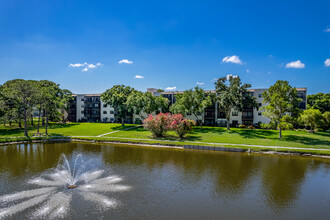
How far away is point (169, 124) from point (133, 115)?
3323cm

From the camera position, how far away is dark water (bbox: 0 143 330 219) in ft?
44.0

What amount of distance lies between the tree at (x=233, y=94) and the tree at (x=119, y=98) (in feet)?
85.9

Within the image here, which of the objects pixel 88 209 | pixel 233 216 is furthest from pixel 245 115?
pixel 88 209

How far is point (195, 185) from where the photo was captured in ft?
59.6

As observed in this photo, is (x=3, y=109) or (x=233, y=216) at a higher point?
(x=3, y=109)

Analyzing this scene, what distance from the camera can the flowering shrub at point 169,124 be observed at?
43.3 metres

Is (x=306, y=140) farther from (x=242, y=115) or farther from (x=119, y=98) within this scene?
(x=119, y=98)

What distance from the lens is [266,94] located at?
44938 millimetres

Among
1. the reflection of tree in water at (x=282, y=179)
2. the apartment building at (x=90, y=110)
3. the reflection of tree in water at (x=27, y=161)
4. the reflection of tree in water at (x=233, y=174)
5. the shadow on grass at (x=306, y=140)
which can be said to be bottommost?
the reflection of tree in water at (x=282, y=179)

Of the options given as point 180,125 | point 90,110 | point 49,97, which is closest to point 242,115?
point 180,125

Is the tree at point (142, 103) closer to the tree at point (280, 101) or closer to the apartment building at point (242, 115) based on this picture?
the apartment building at point (242, 115)

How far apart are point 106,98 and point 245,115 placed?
148 ft

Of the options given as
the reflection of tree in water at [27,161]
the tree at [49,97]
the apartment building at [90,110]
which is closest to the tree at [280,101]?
the reflection of tree in water at [27,161]

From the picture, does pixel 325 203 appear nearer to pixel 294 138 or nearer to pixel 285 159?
pixel 285 159
